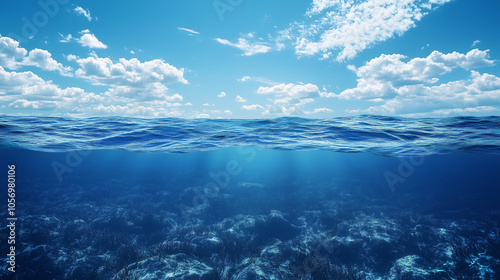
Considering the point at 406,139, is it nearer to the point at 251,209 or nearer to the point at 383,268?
the point at 383,268

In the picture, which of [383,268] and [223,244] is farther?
[223,244]

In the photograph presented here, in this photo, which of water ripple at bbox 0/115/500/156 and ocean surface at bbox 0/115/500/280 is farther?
water ripple at bbox 0/115/500/156

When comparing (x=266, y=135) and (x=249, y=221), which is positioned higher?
(x=266, y=135)

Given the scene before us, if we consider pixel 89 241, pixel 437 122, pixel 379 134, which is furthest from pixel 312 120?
pixel 89 241

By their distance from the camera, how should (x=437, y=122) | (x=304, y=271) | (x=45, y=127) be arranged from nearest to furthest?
(x=304, y=271), (x=45, y=127), (x=437, y=122)

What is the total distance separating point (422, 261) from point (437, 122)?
10201 millimetres

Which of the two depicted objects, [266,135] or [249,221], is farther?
[249,221]

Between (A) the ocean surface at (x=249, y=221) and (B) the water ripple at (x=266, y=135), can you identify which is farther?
(B) the water ripple at (x=266, y=135)

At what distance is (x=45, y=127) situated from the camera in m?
15.2

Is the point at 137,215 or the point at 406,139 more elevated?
the point at 406,139

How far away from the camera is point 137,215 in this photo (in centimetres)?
1725

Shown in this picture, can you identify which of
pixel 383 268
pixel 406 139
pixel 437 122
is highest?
pixel 437 122

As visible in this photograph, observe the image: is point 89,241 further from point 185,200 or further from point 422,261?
point 422,261

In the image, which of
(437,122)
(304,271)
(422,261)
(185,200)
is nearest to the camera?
(304,271)
